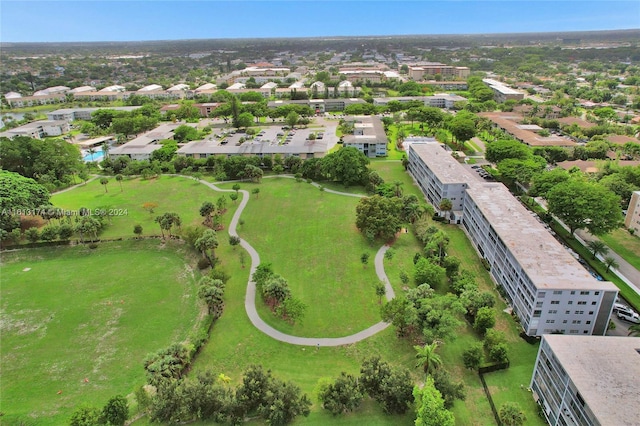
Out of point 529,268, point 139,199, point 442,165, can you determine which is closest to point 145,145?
point 139,199

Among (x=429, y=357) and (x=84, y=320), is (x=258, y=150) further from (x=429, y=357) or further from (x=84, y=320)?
(x=429, y=357)

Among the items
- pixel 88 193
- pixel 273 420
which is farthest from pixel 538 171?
pixel 88 193

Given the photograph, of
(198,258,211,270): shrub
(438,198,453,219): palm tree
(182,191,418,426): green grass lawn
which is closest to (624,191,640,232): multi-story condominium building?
(438,198,453,219): palm tree

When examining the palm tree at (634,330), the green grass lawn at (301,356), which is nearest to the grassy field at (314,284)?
the green grass lawn at (301,356)

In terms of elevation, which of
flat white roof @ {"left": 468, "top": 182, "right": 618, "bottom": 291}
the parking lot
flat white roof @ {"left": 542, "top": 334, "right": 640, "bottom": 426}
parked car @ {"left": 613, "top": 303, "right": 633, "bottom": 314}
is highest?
flat white roof @ {"left": 468, "top": 182, "right": 618, "bottom": 291}

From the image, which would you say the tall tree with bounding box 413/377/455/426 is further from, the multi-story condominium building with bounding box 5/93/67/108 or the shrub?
the multi-story condominium building with bounding box 5/93/67/108

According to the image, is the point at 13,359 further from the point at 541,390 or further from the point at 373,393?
the point at 541,390

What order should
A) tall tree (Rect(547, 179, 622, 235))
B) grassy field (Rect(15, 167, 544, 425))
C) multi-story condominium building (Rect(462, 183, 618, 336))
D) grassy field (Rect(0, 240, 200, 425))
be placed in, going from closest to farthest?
1. grassy field (Rect(15, 167, 544, 425))
2. grassy field (Rect(0, 240, 200, 425))
3. multi-story condominium building (Rect(462, 183, 618, 336))
4. tall tree (Rect(547, 179, 622, 235))
